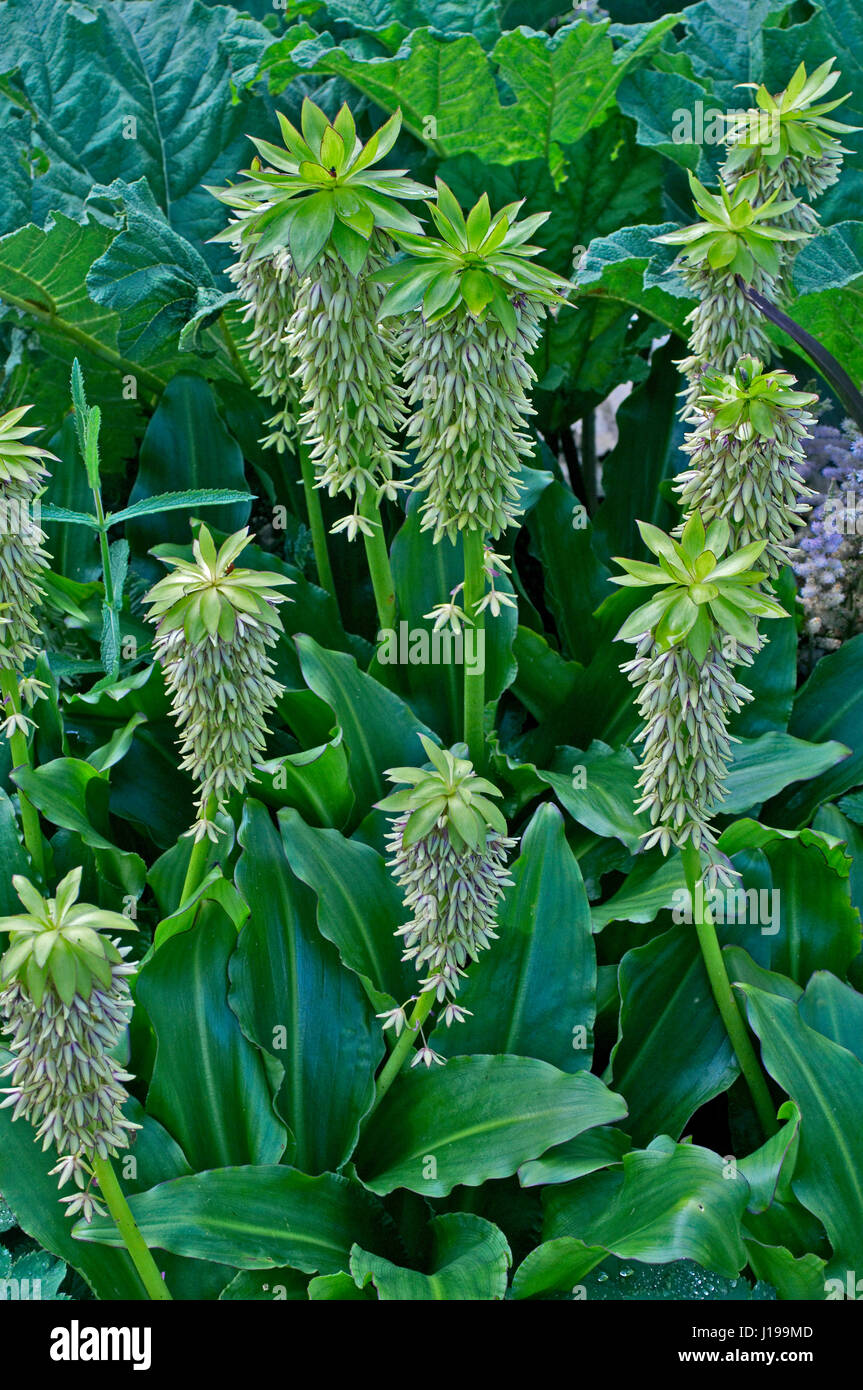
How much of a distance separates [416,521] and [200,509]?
790mm

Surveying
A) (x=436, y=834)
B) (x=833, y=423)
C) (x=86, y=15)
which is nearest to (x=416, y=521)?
(x=436, y=834)

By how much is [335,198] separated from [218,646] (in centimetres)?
84

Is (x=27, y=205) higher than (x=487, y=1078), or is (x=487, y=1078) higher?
(x=27, y=205)

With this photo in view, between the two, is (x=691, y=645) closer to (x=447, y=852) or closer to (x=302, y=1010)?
(x=447, y=852)

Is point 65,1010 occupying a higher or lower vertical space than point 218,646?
lower

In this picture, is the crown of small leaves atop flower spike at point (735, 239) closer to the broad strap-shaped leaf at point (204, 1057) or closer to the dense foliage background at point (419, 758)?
the dense foliage background at point (419, 758)

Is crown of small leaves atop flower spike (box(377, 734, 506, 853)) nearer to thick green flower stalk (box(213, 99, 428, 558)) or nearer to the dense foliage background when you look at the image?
the dense foliage background

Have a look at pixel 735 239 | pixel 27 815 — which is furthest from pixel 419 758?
pixel 735 239

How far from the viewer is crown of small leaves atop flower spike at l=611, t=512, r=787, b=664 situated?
1.92 m

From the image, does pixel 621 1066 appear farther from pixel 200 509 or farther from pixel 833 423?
pixel 833 423

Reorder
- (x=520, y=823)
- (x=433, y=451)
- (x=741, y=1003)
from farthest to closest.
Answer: (x=520, y=823), (x=741, y=1003), (x=433, y=451)

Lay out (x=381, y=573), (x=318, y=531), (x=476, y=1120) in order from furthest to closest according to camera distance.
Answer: (x=318, y=531) < (x=381, y=573) < (x=476, y=1120)

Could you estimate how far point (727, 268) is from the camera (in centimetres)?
234

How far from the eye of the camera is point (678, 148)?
3654mm
